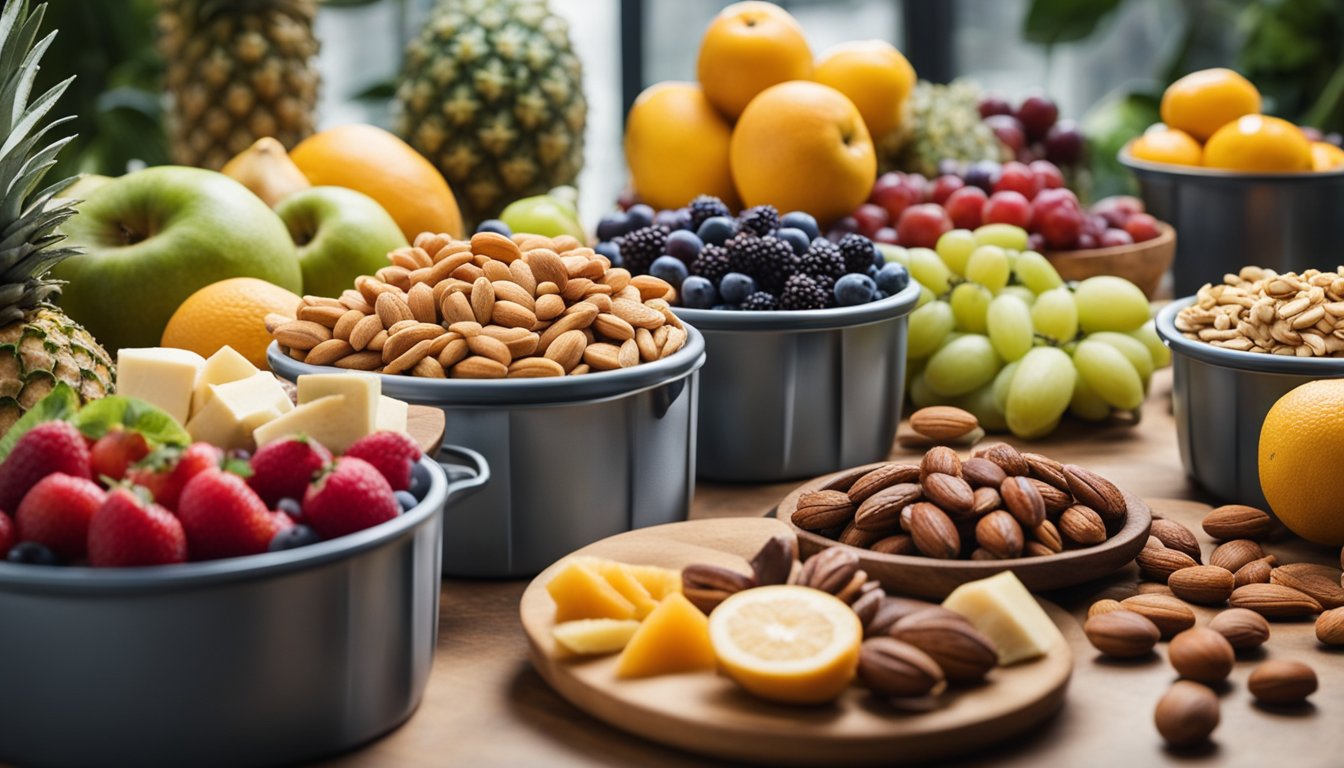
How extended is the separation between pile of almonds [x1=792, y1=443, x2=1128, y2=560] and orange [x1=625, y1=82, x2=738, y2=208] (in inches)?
33.0

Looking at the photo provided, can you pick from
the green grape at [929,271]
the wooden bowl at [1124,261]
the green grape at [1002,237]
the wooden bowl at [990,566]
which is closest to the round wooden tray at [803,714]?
the wooden bowl at [990,566]

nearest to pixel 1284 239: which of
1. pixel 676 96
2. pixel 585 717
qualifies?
pixel 676 96

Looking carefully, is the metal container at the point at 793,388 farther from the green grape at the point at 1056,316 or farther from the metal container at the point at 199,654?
the metal container at the point at 199,654

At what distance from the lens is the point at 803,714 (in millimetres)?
861

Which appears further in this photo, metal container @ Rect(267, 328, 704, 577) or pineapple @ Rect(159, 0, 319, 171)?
pineapple @ Rect(159, 0, 319, 171)

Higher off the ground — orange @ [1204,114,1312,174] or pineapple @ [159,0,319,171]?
pineapple @ [159,0,319,171]

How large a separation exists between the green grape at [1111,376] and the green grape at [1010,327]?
0.07m

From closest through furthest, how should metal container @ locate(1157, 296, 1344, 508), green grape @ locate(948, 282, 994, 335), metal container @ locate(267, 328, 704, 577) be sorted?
metal container @ locate(267, 328, 704, 577), metal container @ locate(1157, 296, 1344, 508), green grape @ locate(948, 282, 994, 335)

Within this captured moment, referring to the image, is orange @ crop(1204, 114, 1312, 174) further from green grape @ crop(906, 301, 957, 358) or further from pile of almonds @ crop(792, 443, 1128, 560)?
pile of almonds @ crop(792, 443, 1128, 560)

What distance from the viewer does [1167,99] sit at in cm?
217

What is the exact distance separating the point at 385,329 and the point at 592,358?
0.19m

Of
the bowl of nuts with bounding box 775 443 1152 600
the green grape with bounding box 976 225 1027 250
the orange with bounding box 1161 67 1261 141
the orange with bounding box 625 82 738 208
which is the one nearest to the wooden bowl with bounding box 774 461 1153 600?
the bowl of nuts with bounding box 775 443 1152 600

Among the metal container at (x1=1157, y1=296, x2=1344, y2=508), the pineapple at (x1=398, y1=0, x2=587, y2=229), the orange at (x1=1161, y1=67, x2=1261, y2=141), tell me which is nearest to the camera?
the metal container at (x1=1157, y1=296, x2=1344, y2=508)

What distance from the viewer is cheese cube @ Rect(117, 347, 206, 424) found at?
0.99 m
